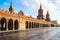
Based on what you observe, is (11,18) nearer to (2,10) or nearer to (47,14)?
(2,10)

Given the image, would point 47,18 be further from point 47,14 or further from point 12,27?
point 12,27

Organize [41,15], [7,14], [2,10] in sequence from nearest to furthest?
1. [2,10]
2. [7,14]
3. [41,15]

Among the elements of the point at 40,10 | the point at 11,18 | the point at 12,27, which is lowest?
the point at 12,27

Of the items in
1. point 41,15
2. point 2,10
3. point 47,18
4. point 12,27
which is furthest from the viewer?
point 47,18

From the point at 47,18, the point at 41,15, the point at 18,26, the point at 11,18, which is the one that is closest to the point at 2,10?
the point at 11,18

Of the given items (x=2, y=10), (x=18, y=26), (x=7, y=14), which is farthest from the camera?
(x=18, y=26)

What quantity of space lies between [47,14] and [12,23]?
114 m

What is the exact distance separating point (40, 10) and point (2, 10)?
100233mm

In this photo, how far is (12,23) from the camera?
46531 millimetres

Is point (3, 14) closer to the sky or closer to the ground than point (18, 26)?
closer to the sky

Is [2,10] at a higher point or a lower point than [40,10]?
lower

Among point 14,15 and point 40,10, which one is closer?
point 14,15

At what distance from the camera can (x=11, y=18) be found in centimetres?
4622

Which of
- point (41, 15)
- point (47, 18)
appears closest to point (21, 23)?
point (41, 15)
